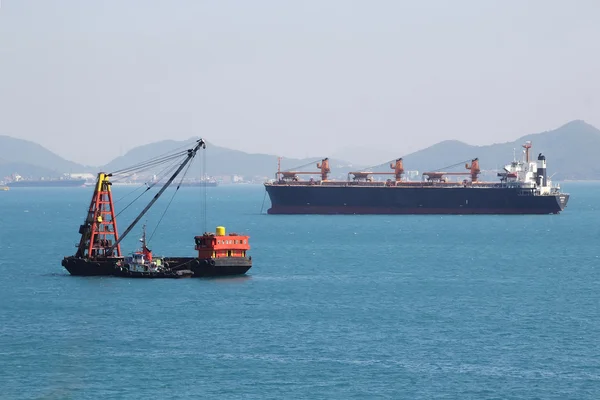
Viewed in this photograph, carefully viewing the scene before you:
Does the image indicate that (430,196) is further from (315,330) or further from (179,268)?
(315,330)

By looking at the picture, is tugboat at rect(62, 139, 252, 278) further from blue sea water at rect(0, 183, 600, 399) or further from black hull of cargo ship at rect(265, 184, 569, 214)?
black hull of cargo ship at rect(265, 184, 569, 214)

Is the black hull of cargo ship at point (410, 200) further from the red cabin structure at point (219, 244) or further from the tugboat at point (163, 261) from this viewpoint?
the red cabin structure at point (219, 244)

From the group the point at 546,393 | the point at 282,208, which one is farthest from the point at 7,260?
the point at 282,208

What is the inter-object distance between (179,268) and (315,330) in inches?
1083

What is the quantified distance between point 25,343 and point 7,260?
49548mm

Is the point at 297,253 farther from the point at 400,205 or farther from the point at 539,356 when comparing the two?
the point at 400,205

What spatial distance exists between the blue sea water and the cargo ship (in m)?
71.9

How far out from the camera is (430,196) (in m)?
190

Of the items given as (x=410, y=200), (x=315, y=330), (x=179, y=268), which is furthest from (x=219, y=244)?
(x=410, y=200)

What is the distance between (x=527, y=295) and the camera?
80625 millimetres

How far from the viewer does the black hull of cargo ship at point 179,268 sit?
8756 cm

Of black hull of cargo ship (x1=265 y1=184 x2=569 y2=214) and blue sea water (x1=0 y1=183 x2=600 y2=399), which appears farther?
black hull of cargo ship (x1=265 y1=184 x2=569 y2=214)

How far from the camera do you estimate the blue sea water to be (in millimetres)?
51562

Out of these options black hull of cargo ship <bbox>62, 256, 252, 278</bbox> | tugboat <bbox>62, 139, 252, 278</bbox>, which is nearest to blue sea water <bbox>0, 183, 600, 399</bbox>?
black hull of cargo ship <bbox>62, 256, 252, 278</bbox>
